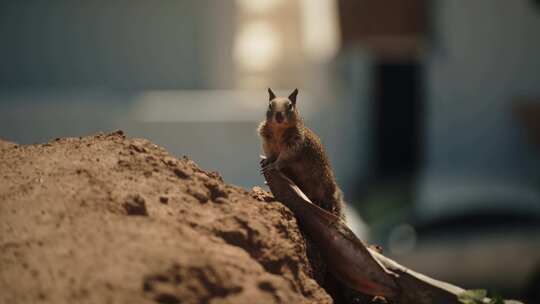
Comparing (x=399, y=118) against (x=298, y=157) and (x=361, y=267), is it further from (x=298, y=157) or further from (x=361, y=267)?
(x=361, y=267)

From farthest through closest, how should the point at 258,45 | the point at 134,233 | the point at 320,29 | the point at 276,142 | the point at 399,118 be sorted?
the point at 258,45 → the point at 320,29 → the point at 399,118 → the point at 276,142 → the point at 134,233

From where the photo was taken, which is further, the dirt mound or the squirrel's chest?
the squirrel's chest

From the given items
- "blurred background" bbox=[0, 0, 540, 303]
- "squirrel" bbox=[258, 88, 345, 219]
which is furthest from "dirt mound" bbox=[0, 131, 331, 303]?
"blurred background" bbox=[0, 0, 540, 303]

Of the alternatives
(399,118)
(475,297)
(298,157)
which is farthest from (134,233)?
(399,118)

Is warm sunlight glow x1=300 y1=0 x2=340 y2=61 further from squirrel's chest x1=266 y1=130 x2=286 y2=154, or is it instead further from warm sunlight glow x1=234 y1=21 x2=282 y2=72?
squirrel's chest x1=266 y1=130 x2=286 y2=154

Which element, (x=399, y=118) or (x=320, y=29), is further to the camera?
(x=320, y=29)

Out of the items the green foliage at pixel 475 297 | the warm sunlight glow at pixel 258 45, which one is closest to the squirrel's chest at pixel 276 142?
the green foliage at pixel 475 297

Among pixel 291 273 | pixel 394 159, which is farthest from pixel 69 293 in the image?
pixel 394 159

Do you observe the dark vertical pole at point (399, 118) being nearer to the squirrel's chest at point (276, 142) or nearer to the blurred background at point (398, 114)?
the blurred background at point (398, 114)
